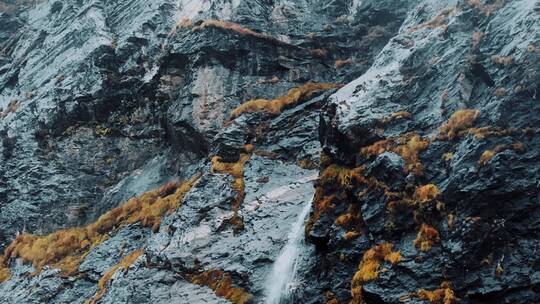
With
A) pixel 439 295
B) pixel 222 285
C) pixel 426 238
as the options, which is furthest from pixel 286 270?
pixel 439 295

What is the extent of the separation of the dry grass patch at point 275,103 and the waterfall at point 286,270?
776 cm

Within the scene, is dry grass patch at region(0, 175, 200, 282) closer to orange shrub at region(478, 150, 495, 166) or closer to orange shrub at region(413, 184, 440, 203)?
orange shrub at region(413, 184, 440, 203)

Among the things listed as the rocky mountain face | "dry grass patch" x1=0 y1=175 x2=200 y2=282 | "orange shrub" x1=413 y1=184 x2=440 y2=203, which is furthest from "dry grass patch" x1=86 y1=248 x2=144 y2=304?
"orange shrub" x1=413 y1=184 x2=440 y2=203

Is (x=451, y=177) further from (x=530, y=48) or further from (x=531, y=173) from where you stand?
(x=530, y=48)

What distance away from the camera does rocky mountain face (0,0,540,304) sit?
35.0 ft

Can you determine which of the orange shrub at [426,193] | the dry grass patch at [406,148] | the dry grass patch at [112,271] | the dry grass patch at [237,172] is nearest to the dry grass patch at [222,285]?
the dry grass patch at [237,172]

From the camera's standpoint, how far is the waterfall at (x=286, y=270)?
13820mm

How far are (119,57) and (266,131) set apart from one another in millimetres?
12111

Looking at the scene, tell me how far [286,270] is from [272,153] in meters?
6.87

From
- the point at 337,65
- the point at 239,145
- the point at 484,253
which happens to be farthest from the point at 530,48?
the point at 337,65

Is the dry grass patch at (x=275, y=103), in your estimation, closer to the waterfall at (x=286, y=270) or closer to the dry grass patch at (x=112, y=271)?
the dry grass patch at (x=112, y=271)

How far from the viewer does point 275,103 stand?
23031mm

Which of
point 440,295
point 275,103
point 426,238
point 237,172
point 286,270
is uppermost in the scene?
point 275,103

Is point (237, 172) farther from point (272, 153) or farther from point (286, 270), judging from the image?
point (286, 270)
